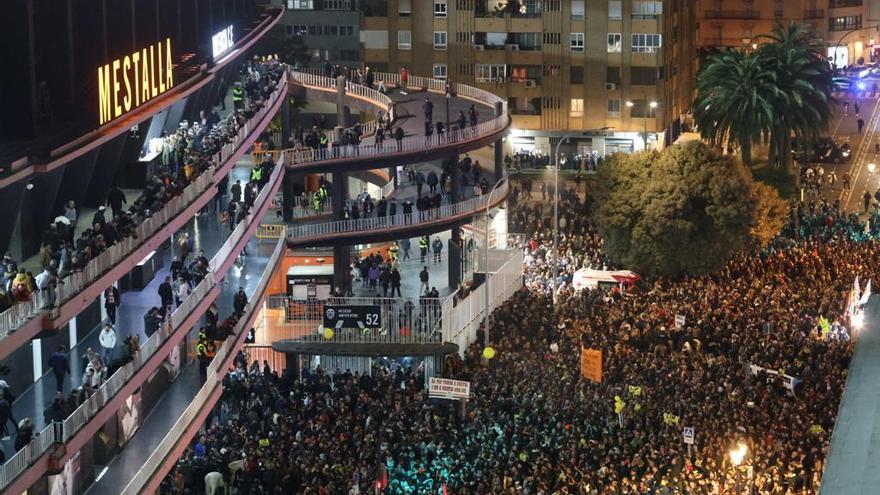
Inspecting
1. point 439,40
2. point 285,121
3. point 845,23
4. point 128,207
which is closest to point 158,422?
point 128,207

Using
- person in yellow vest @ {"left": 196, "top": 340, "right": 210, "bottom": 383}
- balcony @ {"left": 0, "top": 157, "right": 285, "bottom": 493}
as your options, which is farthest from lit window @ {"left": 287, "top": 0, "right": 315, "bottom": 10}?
person in yellow vest @ {"left": 196, "top": 340, "right": 210, "bottom": 383}

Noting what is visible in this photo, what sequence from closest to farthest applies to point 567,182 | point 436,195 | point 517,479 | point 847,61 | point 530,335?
point 517,479, point 530,335, point 436,195, point 567,182, point 847,61

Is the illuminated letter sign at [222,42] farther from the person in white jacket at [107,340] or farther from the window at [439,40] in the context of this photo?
the window at [439,40]

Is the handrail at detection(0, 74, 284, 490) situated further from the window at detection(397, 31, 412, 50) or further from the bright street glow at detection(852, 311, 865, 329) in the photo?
the window at detection(397, 31, 412, 50)

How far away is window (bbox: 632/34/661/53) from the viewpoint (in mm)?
132500

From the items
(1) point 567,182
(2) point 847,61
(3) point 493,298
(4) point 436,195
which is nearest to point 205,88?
(4) point 436,195

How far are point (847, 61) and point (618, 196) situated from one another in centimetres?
8241

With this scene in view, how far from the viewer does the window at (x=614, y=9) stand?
132125mm

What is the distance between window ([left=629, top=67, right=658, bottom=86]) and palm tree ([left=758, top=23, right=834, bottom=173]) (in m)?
11.6

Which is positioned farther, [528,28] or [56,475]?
[528,28]

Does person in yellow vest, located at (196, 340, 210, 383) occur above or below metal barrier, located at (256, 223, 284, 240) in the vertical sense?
below

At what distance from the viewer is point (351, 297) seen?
90.4 metres

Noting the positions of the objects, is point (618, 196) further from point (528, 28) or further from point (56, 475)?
point (56, 475)

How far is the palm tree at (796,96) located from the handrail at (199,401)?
1713 inches
